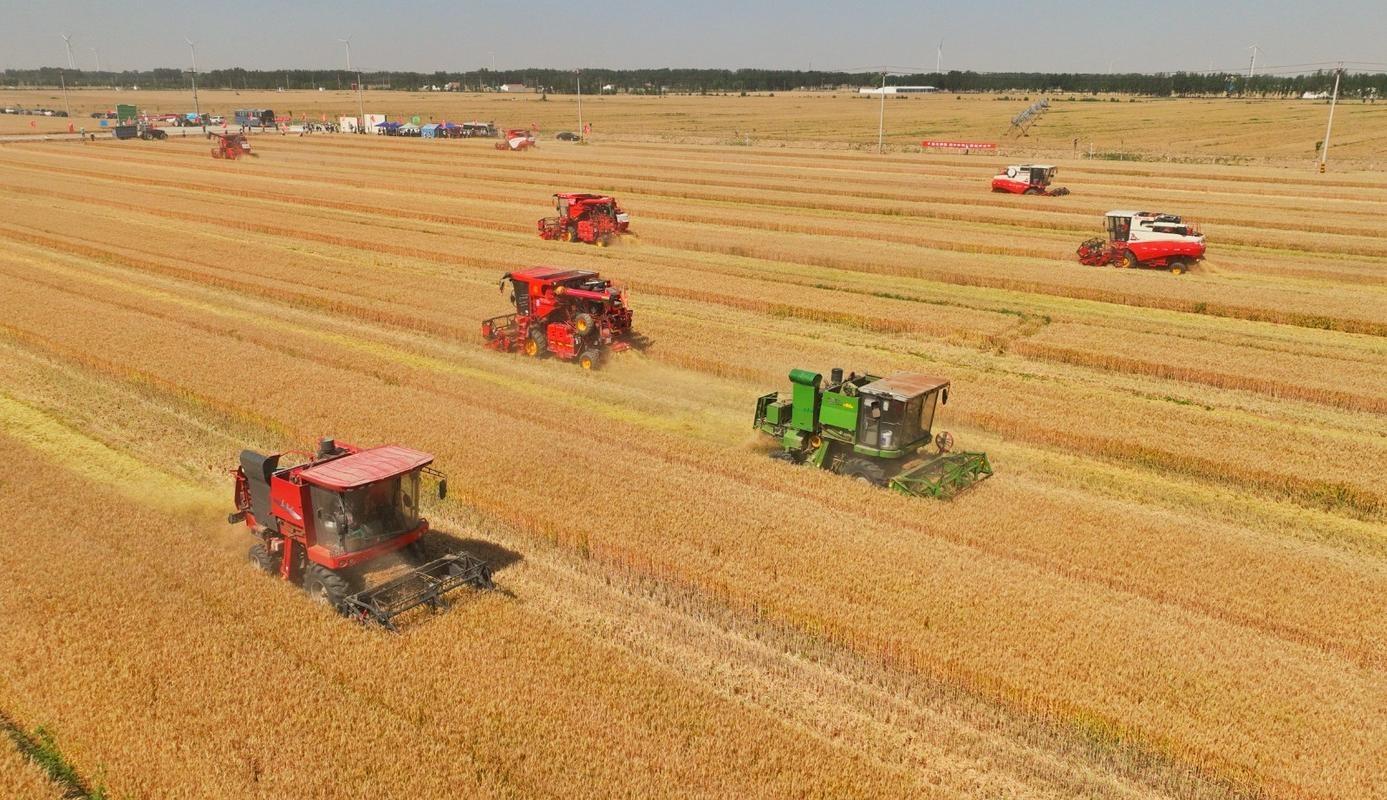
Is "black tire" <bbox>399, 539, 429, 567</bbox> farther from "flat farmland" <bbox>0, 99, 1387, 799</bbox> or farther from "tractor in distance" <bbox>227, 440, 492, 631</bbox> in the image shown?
"flat farmland" <bbox>0, 99, 1387, 799</bbox>

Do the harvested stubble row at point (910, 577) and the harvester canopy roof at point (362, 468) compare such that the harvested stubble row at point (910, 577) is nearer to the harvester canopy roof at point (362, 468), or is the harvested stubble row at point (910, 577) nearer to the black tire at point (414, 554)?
the black tire at point (414, 554)

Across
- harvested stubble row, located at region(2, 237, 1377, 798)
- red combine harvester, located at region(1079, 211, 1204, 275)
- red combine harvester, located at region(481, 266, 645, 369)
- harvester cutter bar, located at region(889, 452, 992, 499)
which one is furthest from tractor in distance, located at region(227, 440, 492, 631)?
red combine harvester, located at region(1079, 211, 1204, 275)

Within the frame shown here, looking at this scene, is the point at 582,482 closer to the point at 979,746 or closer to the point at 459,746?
the point at 459,746

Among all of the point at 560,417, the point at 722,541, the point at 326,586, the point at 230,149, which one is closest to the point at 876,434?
the point at 722,541

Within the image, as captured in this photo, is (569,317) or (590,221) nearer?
(569,317)

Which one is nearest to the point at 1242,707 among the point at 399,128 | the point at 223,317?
the point at 223,317

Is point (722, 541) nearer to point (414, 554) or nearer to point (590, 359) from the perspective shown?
point (414, 554)
